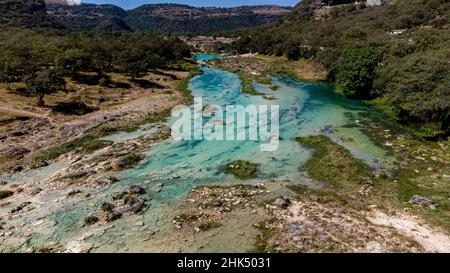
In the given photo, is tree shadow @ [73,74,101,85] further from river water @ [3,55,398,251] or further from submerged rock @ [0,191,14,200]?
submerged rock @ [0,191,14,200]

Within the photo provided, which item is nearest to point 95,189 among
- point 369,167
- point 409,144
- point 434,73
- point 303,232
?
point 303,232

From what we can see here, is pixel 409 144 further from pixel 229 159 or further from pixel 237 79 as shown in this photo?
pixel 237 79

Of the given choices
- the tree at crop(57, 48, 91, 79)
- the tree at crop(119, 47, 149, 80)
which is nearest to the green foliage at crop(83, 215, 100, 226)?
the tree at crop(57, 48, 91, 79)

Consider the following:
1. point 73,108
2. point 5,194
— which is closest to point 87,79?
point 73,108

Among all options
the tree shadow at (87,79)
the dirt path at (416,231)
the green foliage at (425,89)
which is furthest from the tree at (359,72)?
the tree shadow at (87,79)

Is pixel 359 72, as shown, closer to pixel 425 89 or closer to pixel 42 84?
pixel 425 89

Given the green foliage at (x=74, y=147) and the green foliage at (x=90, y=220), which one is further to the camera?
the green foliage at (x=74, y=147)

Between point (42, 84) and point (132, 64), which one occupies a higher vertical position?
point (132, 64)

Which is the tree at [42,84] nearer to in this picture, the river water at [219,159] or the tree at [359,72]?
the river water at [219,159]
